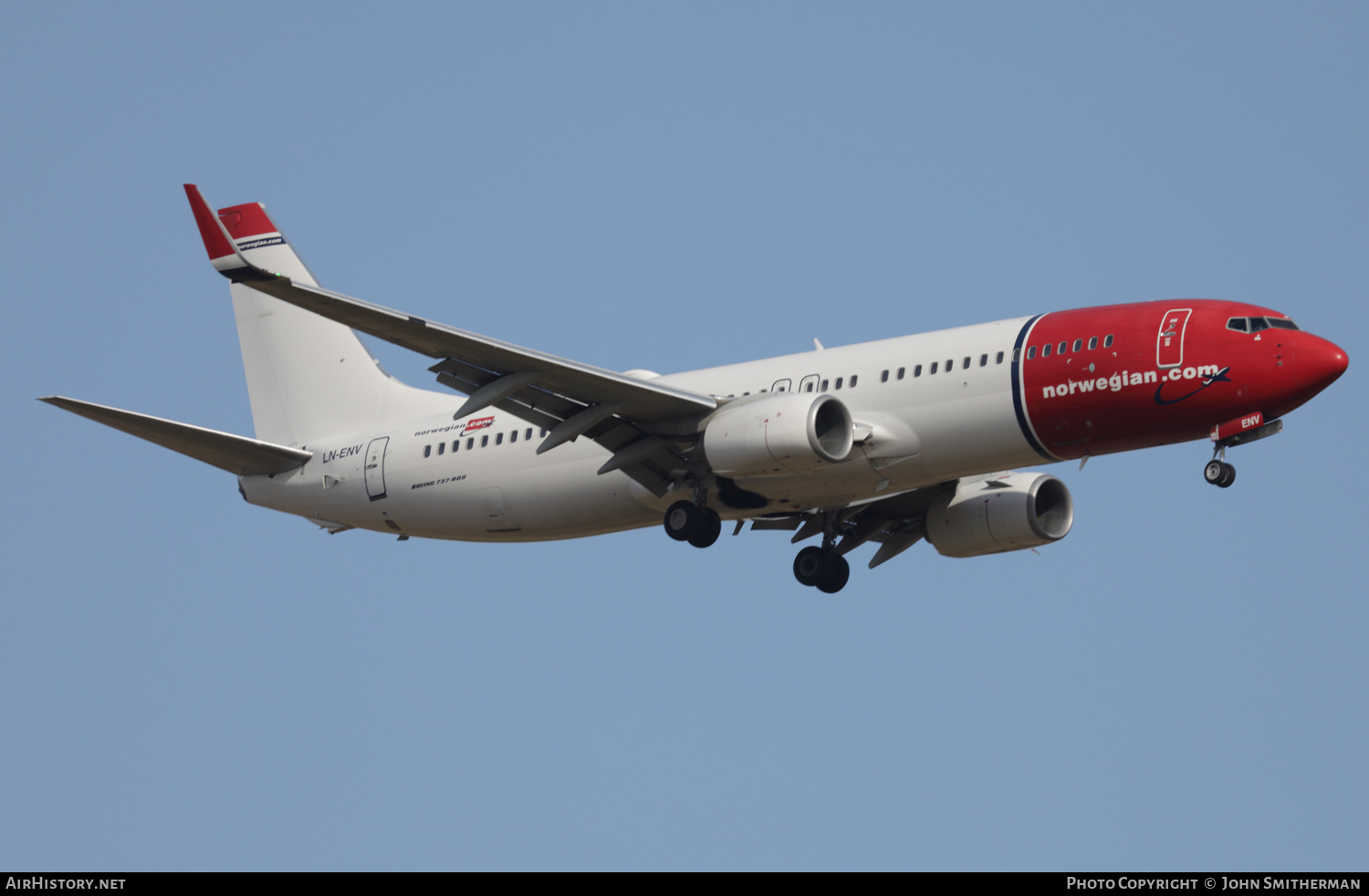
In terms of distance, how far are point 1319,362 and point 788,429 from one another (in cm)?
980

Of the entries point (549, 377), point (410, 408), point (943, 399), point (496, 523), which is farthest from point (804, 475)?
point (410, 408)

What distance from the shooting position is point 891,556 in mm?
38719

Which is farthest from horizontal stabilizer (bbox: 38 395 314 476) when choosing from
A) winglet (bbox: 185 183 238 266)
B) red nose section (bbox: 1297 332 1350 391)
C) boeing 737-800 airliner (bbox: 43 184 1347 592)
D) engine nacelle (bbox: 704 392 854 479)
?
red nose section (bbox: 1297 332 1350 391)

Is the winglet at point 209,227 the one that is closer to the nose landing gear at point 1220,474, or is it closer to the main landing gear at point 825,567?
the main landing gear at point 825,567

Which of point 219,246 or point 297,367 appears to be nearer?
point 219,246

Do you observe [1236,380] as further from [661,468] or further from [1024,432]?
[661,468]

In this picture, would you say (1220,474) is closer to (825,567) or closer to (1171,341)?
(1171,341)

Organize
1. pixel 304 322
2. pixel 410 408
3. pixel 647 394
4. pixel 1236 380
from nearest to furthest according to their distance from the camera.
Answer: pixel 1236 380 < pixel 647 394 < pixel 410 408 < pixel 304 322

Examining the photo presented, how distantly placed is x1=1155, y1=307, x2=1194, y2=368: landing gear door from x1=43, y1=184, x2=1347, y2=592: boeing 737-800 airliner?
0.04 metres

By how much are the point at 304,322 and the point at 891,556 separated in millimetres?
16198

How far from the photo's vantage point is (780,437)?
31.9 meters

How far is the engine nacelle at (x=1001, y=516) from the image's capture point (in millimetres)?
37375

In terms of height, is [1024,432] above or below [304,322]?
below

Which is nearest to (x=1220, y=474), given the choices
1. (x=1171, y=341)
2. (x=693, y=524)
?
(x=1171, y=341)
